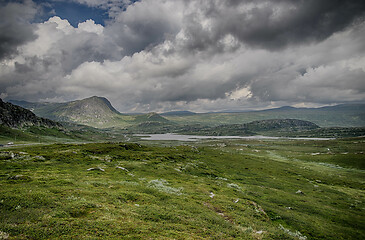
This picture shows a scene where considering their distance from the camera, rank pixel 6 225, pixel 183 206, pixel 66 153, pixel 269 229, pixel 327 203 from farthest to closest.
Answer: pixel 66 153
pixel 327 203
pixel 183 206
pixel 269 229
pixel 6 225

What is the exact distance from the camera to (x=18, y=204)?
1725 cm

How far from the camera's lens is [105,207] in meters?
20.0

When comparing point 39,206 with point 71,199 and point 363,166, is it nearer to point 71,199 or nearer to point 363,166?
point 71,199

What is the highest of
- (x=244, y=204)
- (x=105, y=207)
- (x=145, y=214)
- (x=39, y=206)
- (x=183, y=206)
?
(x=39, y=206)

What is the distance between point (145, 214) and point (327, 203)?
52.0 metres

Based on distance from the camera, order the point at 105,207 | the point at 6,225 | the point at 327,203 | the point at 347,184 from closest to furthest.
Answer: the point at 6,225
the point at 105,207
the point at 327,203
the point at 347,184

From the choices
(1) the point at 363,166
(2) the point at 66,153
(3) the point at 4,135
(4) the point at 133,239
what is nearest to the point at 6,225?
(4) the point at 133,239

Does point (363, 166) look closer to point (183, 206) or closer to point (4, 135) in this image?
point (183, 206)

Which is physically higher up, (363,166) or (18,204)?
(18,204)

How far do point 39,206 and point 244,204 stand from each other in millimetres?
31373

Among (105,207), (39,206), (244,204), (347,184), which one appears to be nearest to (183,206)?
(105,207)

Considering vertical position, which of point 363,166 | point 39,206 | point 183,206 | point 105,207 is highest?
point 39,206

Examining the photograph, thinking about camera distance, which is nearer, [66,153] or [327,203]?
[327,203]

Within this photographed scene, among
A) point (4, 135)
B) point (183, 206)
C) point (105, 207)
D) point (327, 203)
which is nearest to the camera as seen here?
point (105, 207)
